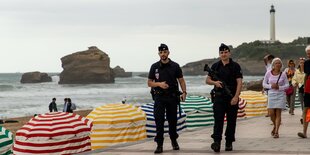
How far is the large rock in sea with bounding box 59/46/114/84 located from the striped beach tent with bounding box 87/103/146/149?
4219 inches

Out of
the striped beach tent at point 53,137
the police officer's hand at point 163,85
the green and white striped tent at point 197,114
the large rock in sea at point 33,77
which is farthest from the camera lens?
the large rock in sea at point 33,77

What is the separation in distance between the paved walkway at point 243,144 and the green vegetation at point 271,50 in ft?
461

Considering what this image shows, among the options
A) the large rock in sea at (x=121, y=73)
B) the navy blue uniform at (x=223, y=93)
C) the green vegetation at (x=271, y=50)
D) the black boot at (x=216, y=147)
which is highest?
the green vegetation at (x=271, y=50)

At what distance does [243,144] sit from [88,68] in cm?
11156

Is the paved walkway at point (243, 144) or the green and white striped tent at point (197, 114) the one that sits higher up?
the green and white striped tent at point (197, 114)

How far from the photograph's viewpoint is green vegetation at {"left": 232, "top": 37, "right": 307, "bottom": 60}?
154875mm

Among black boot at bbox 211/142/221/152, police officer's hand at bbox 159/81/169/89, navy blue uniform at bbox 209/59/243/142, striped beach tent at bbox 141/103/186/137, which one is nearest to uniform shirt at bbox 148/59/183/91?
police officer's hand at bbox 159/81/169/89

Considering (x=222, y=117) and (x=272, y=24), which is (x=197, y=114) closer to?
(x=222, y=117)

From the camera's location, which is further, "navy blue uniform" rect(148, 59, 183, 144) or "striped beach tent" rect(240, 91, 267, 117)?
"striped beach tent" rect(240, 91, 267, 117)

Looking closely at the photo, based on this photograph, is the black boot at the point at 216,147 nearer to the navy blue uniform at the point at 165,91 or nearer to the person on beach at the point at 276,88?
the navy blue uniform at the point at 165,91

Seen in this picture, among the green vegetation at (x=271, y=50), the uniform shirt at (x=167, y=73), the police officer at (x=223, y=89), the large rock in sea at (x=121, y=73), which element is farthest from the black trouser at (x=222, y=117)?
the large rock in sea at (x=121, y=73)

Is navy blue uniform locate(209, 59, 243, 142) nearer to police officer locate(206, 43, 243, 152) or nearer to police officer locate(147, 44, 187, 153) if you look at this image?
police officer locate(206, 43, 243, 152)

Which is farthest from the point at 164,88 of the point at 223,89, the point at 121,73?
the point at 121,73

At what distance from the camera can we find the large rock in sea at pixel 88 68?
118500 millimetres
